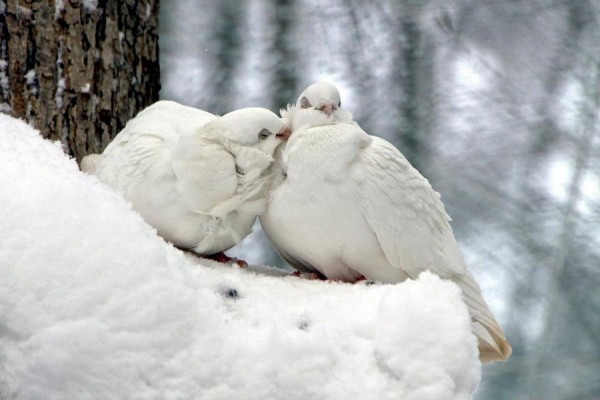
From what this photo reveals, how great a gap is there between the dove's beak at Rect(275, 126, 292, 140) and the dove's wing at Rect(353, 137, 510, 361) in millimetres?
186

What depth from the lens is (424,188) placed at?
5.70 ft

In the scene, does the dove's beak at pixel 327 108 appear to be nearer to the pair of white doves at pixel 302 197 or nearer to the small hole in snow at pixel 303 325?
the pair of white doves at pixel 302 197

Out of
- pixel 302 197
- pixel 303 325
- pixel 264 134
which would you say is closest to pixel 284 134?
pixel 264 134

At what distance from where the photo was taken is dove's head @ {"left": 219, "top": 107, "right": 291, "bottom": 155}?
1.67m

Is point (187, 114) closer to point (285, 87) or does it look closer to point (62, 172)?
point (62, 172)

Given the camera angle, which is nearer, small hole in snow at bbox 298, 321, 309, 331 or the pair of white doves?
small hole in snow at bbox 298, 321, 309, 331

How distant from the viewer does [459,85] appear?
354 centimetres

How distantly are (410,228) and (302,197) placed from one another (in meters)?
0.22

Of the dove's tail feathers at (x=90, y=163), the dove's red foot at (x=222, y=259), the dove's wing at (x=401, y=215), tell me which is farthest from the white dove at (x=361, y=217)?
the dove's tail feathers at (x=90, y=163)

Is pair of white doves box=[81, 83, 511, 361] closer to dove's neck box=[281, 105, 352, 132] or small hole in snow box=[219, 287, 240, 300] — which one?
dove's neck box=[281, 105, 352, 132]

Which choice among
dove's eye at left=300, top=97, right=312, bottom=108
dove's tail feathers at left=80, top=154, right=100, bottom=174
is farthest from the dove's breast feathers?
dove's tail feathers at left=80, top=154, right=100, bottom=174

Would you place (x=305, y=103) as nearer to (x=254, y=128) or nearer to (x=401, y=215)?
(x=254, y=128)

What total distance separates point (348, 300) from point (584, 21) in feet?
8.97

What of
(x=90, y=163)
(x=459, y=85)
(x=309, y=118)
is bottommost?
(x=459, y=85)
